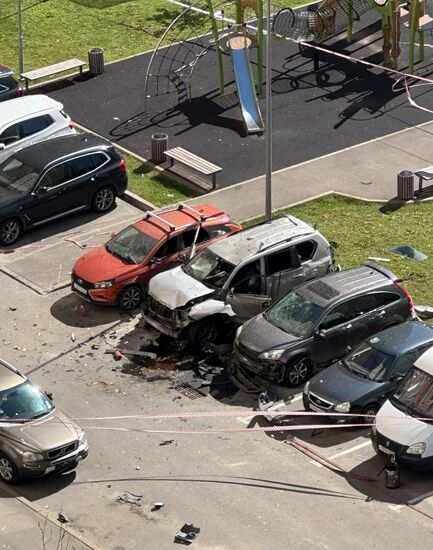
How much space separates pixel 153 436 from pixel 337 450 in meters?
2.89

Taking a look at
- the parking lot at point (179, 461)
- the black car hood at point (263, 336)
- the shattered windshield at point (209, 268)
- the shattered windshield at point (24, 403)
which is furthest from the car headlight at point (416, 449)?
the shattered windshield at point (209, 268)

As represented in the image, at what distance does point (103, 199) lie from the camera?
28.8m

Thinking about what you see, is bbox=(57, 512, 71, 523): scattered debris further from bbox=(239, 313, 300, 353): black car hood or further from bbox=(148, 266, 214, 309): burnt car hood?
bbox=(148, 266, 214, 309): burnt car hood

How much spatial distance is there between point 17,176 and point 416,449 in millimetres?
11915

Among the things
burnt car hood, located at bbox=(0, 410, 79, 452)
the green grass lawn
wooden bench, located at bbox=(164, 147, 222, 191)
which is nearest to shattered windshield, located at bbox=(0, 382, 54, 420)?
burnt car hood, located at bbox=(0, 410, 79, 452)

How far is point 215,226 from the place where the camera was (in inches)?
1016

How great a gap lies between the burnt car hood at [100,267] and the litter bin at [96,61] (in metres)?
A: 11.0

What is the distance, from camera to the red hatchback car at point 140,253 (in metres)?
25.0

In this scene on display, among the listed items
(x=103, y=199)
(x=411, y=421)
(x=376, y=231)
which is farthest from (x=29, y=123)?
(x=411, y=421)

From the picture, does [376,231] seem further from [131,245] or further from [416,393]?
[416,393]

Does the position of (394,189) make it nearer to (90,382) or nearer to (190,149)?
(190,149)

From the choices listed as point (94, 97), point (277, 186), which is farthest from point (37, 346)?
point (94, 97)

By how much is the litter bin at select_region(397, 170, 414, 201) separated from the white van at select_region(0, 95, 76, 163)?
7496mm

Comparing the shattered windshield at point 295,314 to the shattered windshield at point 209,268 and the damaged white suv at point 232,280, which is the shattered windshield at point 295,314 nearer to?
the damaged white suv at point 232,280
